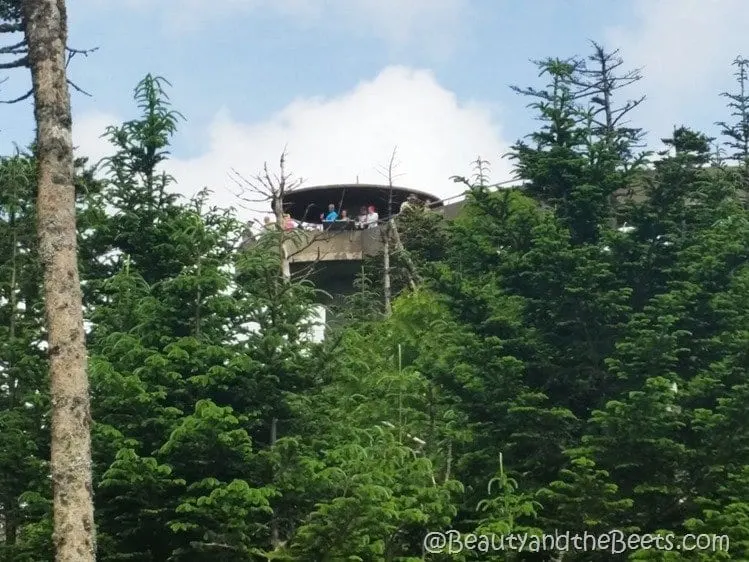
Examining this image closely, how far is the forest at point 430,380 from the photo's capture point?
624 inches

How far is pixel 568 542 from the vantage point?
16.5m

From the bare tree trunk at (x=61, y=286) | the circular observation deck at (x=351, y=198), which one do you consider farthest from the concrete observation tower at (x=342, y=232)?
the bare tree trunk at (x=61, y=286)

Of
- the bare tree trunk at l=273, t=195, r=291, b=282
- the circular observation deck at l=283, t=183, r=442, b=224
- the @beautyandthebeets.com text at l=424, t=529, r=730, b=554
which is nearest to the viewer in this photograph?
the @beautyandthebeets.com text at l=424, t=529, r=730, b=554

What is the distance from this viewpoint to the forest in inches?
624

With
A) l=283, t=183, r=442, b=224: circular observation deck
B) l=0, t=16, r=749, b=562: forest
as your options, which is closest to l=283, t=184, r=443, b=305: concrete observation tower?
l=283, t=183, r=442, b=224: circular observation deck

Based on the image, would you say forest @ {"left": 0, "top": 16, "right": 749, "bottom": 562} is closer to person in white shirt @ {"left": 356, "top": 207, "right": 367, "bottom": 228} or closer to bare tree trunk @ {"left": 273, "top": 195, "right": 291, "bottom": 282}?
bare tree trunk @ {"left": 273, "top": 195, "right": 291, "bottom": 282}

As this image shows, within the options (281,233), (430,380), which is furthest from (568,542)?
(281,233)

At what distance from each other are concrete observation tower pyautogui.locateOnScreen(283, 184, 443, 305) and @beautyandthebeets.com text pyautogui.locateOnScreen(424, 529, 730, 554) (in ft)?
55.3

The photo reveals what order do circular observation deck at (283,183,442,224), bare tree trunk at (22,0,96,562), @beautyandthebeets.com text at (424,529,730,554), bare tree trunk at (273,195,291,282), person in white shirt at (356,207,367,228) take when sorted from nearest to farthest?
bare tree trunk at (22,0,96,562), @beautyandthebeets.com text at (424,529,730,554), bare tree trunk at (273,195,291,282), person in white shirt at (356,207,367,228), circular observation deck at (283,183,442,224)

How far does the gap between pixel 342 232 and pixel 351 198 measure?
639 cm

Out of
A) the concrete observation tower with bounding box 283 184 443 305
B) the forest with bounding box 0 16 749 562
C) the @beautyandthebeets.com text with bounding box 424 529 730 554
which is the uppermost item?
the concrete observation tower with bounding box 283 184 443 305

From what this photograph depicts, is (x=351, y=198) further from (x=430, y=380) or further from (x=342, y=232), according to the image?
(x=430, y=380)

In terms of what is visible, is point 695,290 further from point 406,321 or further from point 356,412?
point 406,321

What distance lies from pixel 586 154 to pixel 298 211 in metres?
24.5
